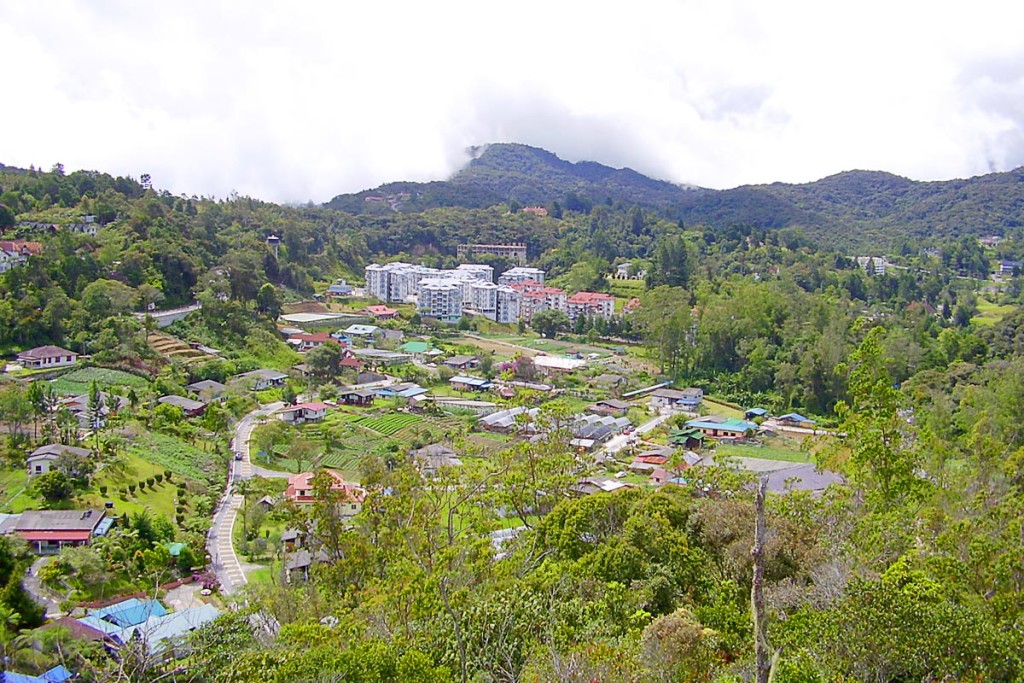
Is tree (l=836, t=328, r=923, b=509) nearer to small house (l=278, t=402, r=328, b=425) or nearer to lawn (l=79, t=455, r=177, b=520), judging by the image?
lawn (l=79, t=455, r=177, b=520)

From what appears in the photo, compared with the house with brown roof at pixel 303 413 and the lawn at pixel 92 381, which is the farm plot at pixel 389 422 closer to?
the house with brown roof at pixel 303 413

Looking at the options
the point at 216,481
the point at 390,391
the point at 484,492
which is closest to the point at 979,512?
the point at 484,492

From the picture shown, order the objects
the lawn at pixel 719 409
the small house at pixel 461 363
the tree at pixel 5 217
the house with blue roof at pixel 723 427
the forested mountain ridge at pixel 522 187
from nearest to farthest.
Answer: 1. the house with blue roof at pixel 723 427
2. the lawn at pixel 719 409
3. the tree at pixel 5 217
4. the small house at pixel 461 363
5. the forested mountain ridge at pixel 522 187

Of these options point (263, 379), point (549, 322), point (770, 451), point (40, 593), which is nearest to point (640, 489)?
point (40, 593)

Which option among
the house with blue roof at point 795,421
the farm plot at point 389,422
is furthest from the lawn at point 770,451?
the farm plot at point 389,422

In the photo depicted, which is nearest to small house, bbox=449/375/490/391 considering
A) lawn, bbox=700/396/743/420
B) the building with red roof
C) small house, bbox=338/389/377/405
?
small house, bbox=338/389/377/405

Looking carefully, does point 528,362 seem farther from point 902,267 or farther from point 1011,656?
point 902,267

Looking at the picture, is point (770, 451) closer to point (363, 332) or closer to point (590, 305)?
point (363, 332)
